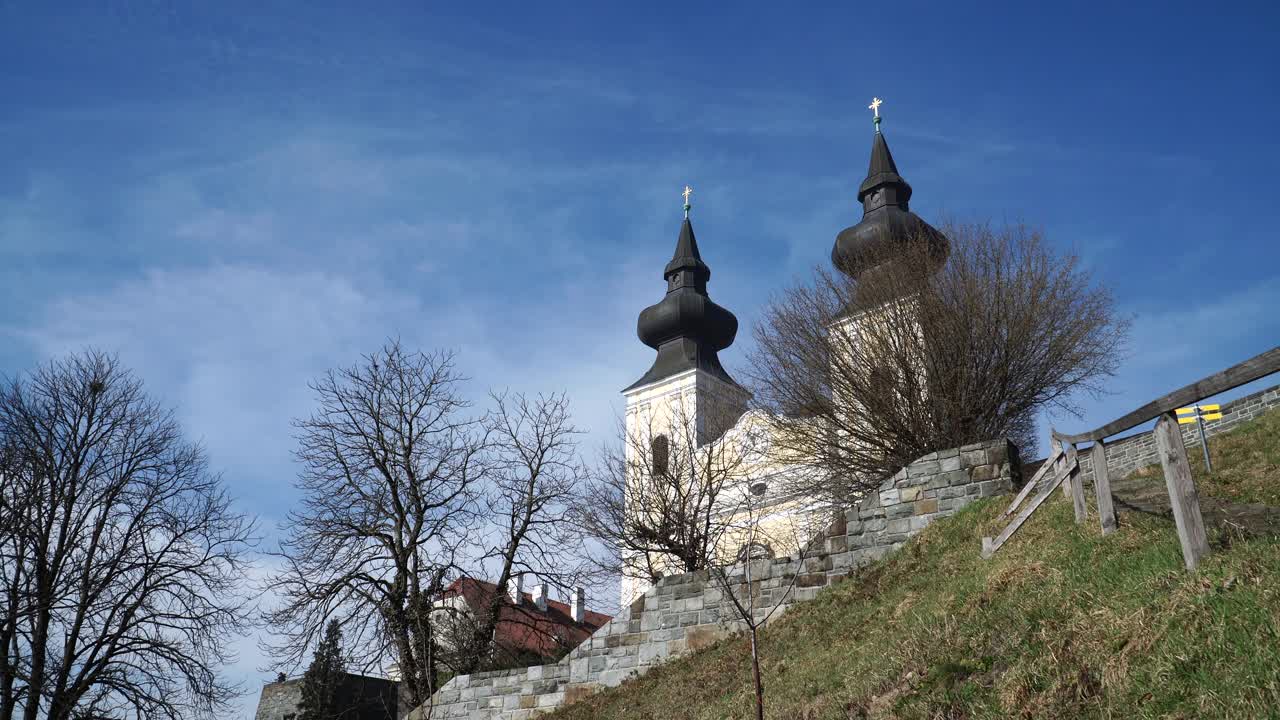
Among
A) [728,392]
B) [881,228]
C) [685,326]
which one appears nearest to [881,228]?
[881,228]

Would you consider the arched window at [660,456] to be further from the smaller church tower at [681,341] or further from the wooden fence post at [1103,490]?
the wooden fence post at [1103,490]

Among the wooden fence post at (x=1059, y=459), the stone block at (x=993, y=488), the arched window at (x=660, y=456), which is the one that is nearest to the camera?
the wooden fence post at (x=1059, y=459)

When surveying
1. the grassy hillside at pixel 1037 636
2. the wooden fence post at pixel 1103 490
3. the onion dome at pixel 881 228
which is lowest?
the grassy hillside at pixel 1037 636

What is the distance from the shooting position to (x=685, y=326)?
4094cm

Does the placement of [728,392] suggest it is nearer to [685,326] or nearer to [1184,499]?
[685,326]

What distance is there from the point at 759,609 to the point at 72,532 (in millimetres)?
11409

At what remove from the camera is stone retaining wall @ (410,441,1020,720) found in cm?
1116

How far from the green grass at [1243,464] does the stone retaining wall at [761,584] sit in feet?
6.14

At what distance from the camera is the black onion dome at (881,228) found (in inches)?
816

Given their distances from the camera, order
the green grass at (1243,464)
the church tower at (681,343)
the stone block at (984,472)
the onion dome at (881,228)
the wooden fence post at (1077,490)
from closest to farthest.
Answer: the wooden fence post at (1077,490) < the green grass at (1243,464) < the stone block at (984,472) < the onion dome at (881,228) < the church tower at (681,343)

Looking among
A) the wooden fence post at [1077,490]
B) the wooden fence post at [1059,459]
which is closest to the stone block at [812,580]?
the wooden fence post at [1059,459]

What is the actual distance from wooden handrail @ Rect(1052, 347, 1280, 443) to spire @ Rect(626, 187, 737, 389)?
33.2 metres

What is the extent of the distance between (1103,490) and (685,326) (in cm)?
3390

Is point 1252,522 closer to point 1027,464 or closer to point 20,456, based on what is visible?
point 1027,464
